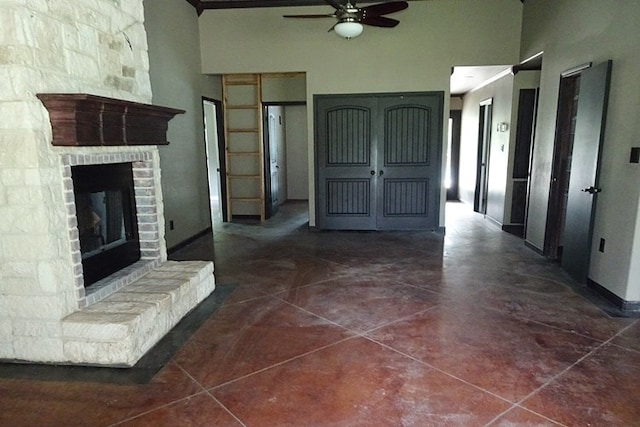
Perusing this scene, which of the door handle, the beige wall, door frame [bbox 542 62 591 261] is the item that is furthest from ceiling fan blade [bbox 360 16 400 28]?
the door handle

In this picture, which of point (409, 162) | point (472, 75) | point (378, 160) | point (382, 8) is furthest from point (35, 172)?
point (472, 75)

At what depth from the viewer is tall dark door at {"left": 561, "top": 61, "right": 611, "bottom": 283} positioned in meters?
3.84

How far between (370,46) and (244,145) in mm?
2993

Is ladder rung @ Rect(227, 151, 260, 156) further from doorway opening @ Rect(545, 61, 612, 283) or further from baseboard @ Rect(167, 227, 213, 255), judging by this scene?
doorway opening @ Rect(545, 61, 612, 283)

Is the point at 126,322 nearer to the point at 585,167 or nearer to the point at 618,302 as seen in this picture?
the point at 618,302

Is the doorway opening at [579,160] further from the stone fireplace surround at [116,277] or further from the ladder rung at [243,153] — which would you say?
the ladder rung at [243,153]

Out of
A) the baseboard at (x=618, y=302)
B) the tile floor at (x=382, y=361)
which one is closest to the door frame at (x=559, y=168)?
the tile floor at (x=382, y=361)

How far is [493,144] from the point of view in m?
7.53

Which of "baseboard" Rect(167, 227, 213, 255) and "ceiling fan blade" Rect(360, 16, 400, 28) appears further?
"baseboard" Rect(167, 227, 213, 255)

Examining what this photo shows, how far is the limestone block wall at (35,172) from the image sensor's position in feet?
8.13

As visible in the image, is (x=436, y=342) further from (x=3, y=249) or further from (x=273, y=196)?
(x=273, y=196)

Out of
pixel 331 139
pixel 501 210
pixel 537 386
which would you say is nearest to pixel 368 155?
pixel 331 139

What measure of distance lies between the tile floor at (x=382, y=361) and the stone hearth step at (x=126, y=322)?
0.23 metres

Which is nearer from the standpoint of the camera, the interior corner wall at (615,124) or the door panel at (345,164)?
the interior corner wall at (615,124)
